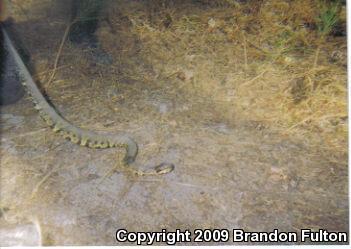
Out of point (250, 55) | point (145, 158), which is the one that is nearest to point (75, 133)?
point (145, 158)

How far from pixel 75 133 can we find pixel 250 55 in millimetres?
1206

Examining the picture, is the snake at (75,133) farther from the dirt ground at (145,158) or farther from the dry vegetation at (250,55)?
the dry vegetation at (250,55)

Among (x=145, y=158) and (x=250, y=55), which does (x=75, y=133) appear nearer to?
(x=145, y=158)

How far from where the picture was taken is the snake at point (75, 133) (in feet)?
6.62

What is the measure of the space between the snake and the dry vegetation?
502 mm

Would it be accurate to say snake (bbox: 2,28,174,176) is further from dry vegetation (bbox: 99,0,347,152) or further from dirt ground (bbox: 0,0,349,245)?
dry vegetation (bbox: 99,0,347,152)

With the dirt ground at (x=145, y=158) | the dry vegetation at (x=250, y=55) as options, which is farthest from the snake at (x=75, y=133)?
the dry vegetation at (x=250, y=55)

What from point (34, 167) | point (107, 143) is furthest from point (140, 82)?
point (34, 167)

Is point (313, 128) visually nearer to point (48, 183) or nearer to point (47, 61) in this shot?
point (48, 183)

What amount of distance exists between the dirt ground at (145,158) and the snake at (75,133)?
0.13 feet

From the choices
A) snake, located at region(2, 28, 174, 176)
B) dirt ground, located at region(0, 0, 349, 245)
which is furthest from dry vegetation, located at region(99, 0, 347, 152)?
snake, located at region(2, 28, 174, 176)

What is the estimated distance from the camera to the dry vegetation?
2.21 meters

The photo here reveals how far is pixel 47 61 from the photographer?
249 cm

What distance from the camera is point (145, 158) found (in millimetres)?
2061
